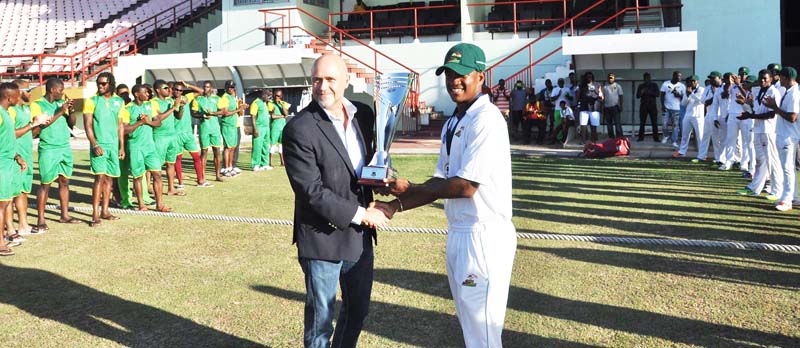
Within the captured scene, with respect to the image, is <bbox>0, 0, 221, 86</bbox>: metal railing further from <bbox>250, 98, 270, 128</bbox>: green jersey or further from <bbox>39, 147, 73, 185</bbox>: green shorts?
<bbox>39, 147, 73, 185</bbox>: green shorts

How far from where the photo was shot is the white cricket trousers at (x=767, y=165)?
10.1 m

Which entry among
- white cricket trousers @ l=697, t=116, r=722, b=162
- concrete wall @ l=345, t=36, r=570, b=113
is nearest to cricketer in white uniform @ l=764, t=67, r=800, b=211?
white cricket trousers @ l=697, t=116, r=722, b=162

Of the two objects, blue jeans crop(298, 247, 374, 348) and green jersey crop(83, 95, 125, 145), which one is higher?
green jersey crop(83, 95, 125, 145)

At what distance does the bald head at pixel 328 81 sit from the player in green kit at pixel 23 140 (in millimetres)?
5678

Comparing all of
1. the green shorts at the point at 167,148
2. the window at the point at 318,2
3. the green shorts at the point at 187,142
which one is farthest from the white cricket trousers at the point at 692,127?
the window at the point at 318,2

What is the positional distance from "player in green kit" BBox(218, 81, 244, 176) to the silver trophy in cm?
1020

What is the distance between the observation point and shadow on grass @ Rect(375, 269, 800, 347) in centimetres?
490

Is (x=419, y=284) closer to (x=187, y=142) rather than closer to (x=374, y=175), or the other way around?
(x=374, y=175)

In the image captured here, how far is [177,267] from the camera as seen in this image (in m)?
7.06

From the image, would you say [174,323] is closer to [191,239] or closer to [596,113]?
[191,239]

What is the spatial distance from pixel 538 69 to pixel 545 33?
5.93 ft

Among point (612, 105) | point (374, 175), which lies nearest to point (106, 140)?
point (374, 175)

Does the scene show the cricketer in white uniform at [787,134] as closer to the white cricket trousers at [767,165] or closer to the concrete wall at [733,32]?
the white cricket trousers at [767,165]

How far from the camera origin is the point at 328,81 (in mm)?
3910
